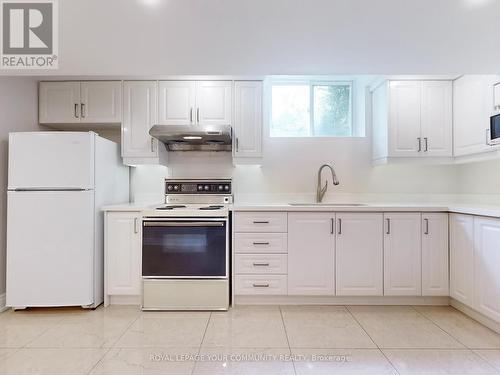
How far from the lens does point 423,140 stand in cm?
282

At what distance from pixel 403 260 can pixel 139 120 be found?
9.16 ft

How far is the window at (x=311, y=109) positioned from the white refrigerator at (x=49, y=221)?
1.98m

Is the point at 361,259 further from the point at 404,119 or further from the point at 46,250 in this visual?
the point at 46,250

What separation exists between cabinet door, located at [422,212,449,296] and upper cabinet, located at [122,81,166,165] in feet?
8.52

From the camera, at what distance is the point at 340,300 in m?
2.62

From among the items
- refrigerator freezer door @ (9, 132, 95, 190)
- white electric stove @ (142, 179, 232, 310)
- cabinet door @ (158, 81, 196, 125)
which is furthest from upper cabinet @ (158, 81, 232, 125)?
white electric stove @ (142, 179, 232, 310)

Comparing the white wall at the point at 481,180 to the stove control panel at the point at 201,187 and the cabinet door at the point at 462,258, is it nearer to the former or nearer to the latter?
the cabinet door at the point at 462,258

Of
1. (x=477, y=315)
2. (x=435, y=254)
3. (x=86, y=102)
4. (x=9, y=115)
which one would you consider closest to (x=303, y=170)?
(x=435, y=254)

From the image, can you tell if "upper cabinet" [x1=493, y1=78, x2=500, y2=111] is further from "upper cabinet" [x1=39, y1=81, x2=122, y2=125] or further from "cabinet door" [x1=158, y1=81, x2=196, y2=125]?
"upper cabinet" [x1=39, y1=81, x2=122, y2=125]

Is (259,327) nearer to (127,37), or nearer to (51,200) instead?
(51,200)

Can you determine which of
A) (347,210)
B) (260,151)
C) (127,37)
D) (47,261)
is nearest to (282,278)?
(347,210)

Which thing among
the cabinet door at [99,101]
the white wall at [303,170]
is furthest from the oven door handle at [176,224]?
the cabinet door at [99,101]

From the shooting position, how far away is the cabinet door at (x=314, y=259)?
2.56 metres

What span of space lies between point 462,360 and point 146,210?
97.4 inches
